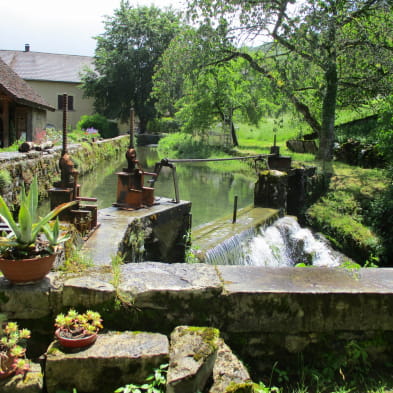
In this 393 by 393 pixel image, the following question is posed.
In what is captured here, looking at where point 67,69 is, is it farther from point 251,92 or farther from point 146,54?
point 251,92

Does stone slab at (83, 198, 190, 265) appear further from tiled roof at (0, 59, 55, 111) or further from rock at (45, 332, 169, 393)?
tiled roof at (0, 59, 55, 111)

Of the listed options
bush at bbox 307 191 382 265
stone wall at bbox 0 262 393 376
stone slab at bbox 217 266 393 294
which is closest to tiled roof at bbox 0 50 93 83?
bush at bbox 307 191 382 265

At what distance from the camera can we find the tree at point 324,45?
51.3ft

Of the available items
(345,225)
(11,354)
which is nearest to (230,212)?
(345,225)

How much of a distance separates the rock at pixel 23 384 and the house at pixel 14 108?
17473 millimetres

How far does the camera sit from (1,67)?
2019cm

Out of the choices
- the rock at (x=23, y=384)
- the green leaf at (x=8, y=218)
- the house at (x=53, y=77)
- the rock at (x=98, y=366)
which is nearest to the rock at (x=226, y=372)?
the rock at (x=98, y=366)

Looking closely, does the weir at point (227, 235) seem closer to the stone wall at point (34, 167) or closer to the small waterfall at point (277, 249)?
the small waterfall at point (277, 249)

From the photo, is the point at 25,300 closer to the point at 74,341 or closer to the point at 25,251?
the point at 25,251

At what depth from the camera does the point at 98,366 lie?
2.38 meters

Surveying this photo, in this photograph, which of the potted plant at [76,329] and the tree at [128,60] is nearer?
the potted plant at [76,329]

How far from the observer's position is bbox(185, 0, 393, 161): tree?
1564cm

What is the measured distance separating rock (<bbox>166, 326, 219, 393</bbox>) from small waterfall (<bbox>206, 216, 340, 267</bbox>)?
165 inches

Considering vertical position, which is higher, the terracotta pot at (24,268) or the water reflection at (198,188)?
the terracotta pot at (24,268)
